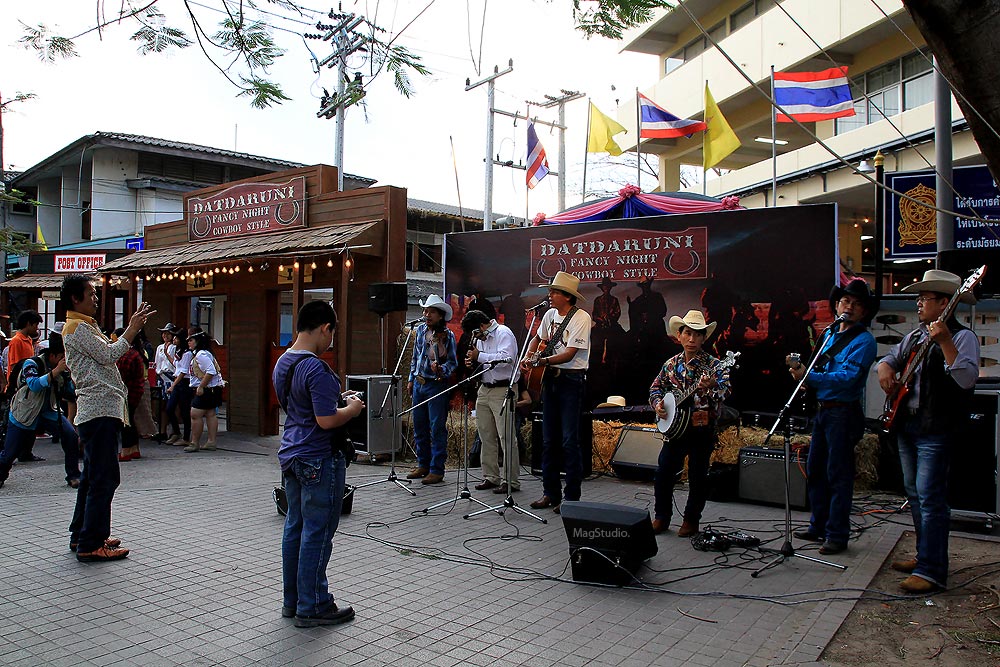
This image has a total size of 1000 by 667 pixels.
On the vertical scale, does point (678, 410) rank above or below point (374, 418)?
above

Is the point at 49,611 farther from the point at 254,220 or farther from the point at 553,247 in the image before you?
the point at 254,220

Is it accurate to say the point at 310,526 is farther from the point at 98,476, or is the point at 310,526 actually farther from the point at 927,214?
the point at 927,214

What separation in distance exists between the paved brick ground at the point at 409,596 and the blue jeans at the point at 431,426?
1.10 m

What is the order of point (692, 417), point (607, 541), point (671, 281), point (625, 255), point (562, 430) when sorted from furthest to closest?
point (625, 255), point (671, 281), point (562, 430), point (692, 417), point (607, 541)

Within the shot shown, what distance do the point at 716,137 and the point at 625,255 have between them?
13.1ft

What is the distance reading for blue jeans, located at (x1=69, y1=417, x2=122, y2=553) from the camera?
541 cm

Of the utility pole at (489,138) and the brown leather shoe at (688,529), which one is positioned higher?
the utility pole at (489,138)

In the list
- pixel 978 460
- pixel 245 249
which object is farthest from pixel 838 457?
pixel 245 249

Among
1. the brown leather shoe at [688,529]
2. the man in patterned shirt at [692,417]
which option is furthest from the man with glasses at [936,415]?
the brown leather shoe at [688,529]

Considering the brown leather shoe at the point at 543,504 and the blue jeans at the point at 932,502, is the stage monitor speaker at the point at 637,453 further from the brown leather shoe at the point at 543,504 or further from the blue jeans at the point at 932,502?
the blue jeans at the point at 932,502

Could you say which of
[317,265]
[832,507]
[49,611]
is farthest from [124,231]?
[832,507]

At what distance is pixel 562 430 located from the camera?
274 inches

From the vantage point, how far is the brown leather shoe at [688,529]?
623cm

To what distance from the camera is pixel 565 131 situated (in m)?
27.9
